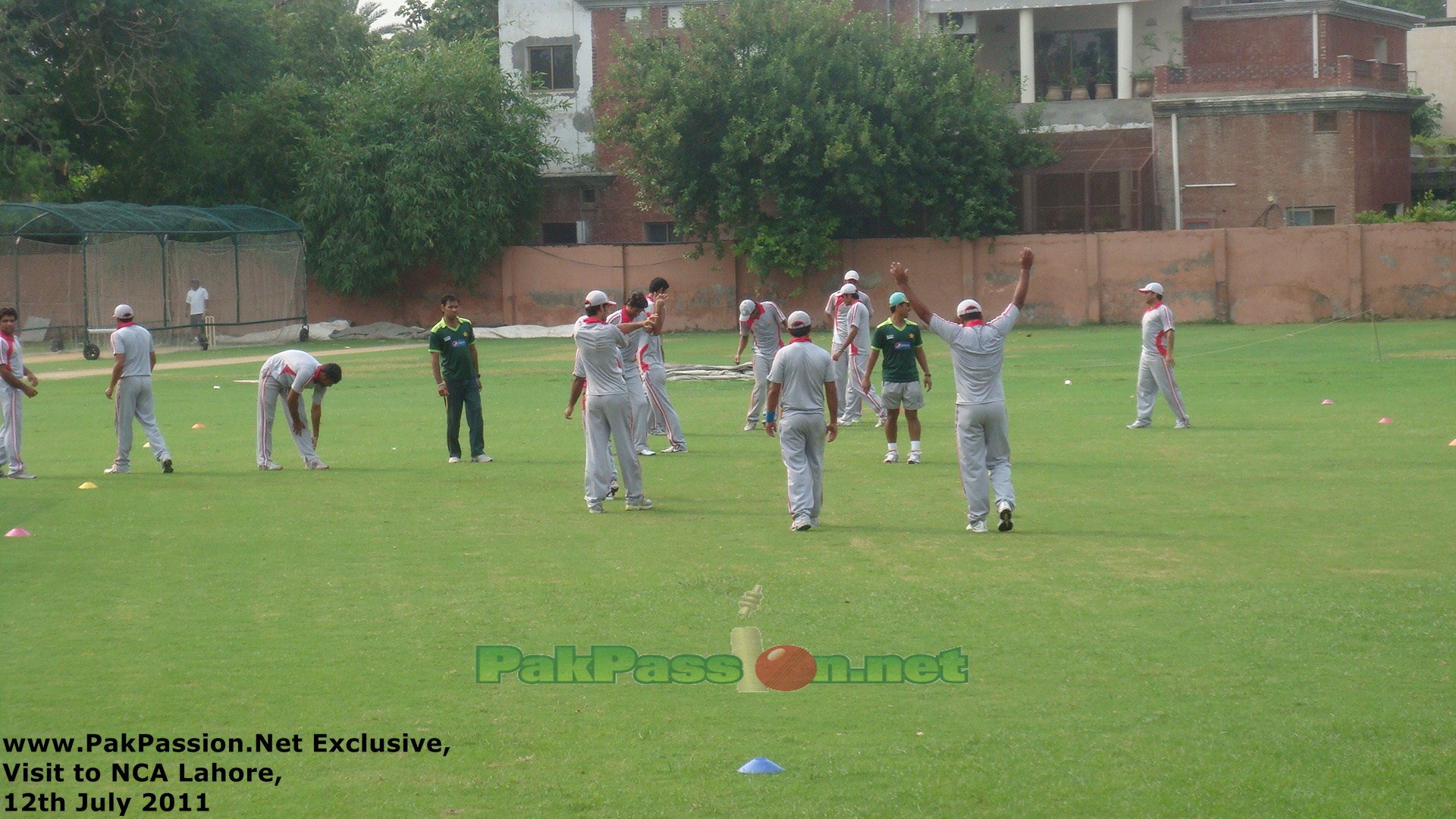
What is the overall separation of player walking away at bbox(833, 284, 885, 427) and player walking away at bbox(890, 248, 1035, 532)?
4551 millimetres

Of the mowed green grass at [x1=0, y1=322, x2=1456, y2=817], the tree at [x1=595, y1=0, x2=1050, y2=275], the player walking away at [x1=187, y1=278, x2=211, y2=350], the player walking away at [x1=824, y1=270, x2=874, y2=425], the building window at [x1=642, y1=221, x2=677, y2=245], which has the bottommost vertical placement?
the mowed green grass at [x1=0, y1=322, x2=1456, y2=817]

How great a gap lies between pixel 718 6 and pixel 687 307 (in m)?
8.54

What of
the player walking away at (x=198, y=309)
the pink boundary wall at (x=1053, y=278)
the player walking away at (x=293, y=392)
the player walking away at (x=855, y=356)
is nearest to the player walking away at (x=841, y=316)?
the player walking away at (x=855, y=356)

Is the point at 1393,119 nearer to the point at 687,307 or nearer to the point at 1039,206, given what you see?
the point at 1039,206

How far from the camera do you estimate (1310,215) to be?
4038cm

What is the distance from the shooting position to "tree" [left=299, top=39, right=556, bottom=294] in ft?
138

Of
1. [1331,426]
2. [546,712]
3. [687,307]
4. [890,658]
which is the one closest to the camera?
[546,712]

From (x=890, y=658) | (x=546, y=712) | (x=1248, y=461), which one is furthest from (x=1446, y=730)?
(x=1248, y=461)

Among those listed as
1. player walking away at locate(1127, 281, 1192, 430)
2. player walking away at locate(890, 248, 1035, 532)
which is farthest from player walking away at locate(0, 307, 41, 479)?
player walking away at locate(1127, 281, 1192, 430)

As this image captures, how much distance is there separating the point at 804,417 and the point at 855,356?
263 inches

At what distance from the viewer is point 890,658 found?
7.14 metres

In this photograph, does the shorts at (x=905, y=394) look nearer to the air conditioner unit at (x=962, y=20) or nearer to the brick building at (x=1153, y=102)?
the brick building at (x=1153, y=102)

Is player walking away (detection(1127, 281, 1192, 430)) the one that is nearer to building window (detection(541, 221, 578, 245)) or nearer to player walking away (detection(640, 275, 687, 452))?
player walking away (detection(640, 275, 687, 452))

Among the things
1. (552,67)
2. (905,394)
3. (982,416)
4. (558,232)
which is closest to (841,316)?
(905,394)
